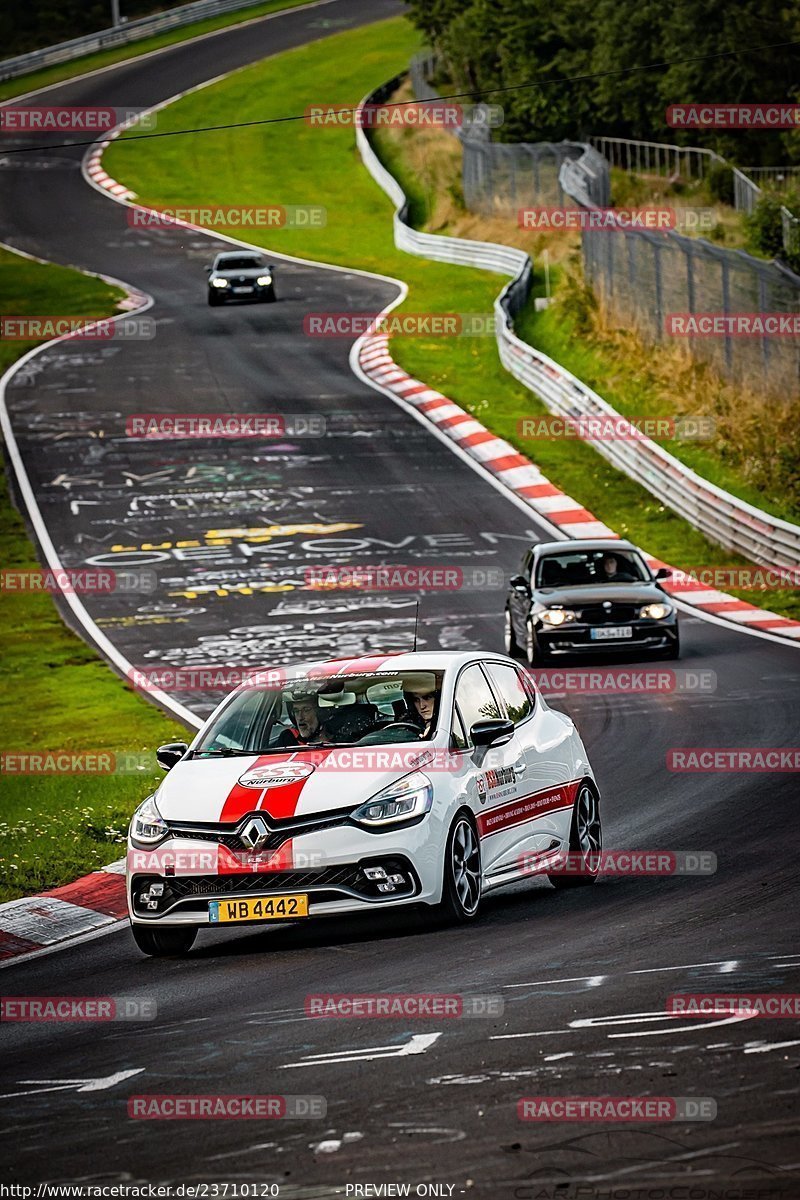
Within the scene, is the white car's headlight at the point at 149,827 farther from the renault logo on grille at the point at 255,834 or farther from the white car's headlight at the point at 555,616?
the white car's headlight at the point at 555,616

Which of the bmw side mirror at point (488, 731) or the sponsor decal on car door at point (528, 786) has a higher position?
the bmw side mirror at point (488, 731)

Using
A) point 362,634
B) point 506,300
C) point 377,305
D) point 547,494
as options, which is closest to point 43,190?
point 377,305

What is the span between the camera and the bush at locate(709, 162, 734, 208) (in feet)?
159

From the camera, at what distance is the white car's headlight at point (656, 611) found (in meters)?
22.9

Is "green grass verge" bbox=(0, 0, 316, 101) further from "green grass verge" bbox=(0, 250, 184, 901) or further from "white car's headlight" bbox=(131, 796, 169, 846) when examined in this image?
"white car's headlight" bbox=(131, 796, 169, 846)

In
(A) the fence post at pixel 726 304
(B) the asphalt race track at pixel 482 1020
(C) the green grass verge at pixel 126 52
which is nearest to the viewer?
(B) the asphalt race track at pixel 482 1020

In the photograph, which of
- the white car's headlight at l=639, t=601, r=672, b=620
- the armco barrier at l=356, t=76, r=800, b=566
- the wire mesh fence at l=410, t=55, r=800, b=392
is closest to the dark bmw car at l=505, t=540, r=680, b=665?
the white car's headlight at l=639, t=601, r=672, b=620

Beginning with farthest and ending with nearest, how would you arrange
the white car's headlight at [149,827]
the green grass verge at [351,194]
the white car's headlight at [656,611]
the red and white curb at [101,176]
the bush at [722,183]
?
the red and white curb at [101,176] < the bush at [722,183] < the green grass verge at [351,194] < the white car's headlight at [656,611] < the white car's headlight at [149,827]

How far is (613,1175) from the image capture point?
20.5 feet

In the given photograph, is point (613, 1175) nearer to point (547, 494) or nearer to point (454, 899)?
point (454, 899)

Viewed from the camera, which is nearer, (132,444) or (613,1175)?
(613,1175)

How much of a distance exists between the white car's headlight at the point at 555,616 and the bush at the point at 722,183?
2759 cm

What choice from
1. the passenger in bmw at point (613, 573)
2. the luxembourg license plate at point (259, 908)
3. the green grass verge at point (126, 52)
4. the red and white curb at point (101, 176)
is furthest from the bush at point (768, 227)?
the green grass verge at point (126, 52)

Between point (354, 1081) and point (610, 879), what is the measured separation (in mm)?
5106
